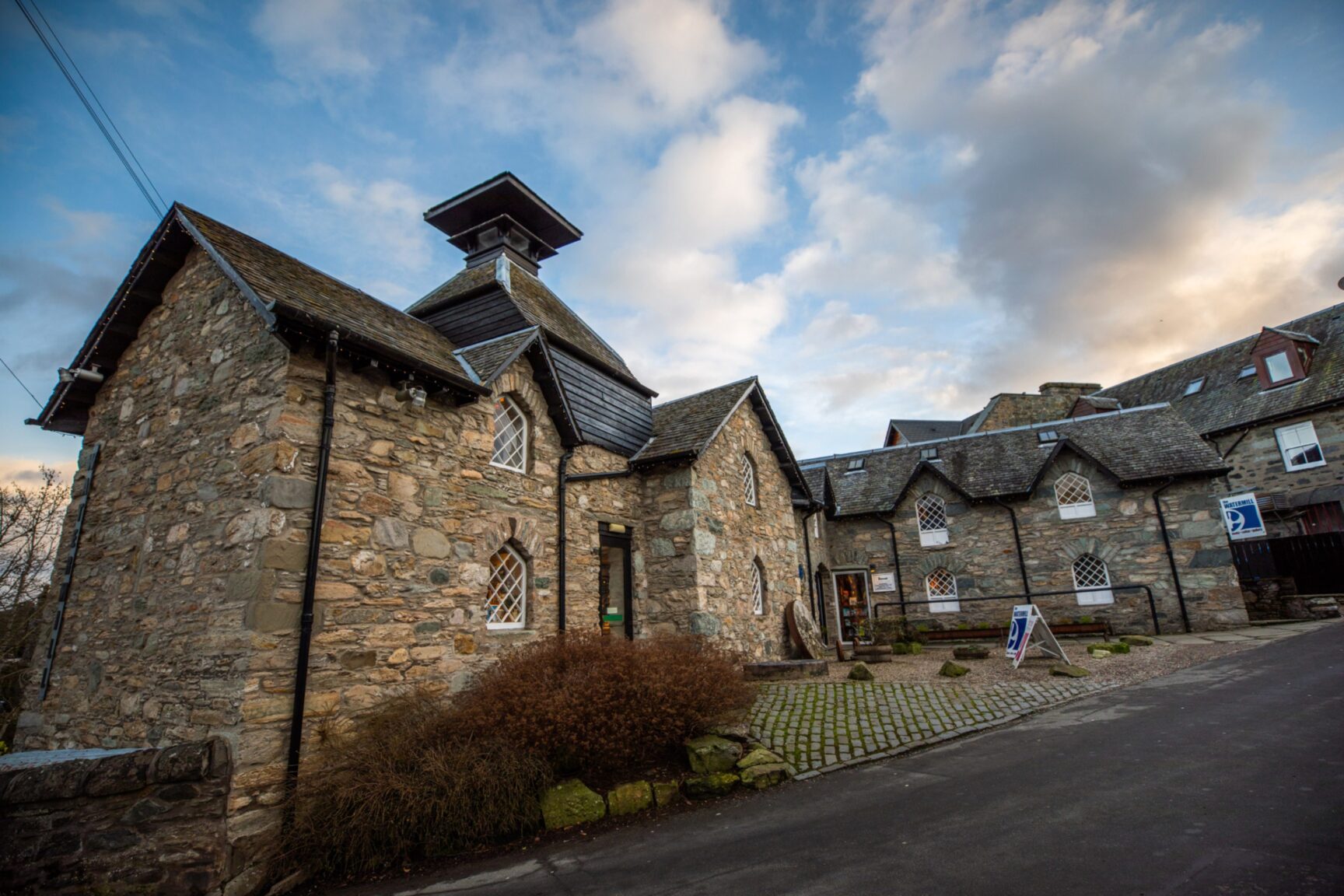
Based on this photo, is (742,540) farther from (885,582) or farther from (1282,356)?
(1282,356)

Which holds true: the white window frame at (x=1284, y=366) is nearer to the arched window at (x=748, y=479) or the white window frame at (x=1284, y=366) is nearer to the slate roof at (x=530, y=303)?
the arched window at (x=748, y=479)

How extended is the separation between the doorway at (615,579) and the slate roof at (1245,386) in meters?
24.0

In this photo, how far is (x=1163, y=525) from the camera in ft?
56.3

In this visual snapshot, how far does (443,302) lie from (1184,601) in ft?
67.4

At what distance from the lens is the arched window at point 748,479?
1470 centimetres

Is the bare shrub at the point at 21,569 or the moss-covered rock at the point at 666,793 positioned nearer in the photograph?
the moss-covered rock at the point at 666,793

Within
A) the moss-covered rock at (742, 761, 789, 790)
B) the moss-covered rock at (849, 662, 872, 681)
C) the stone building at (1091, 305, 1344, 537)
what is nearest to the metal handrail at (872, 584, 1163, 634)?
the stone building at (1091, 305, 1344, 537)

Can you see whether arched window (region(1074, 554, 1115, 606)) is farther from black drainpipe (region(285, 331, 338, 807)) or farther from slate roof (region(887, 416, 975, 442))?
black drainpipe (region(285, 331, 338, 807))

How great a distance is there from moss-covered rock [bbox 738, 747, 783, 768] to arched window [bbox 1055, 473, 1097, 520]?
15.6 metres

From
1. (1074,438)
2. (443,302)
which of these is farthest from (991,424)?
(443,302)

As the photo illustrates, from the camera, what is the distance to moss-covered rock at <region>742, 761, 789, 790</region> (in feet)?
21.5

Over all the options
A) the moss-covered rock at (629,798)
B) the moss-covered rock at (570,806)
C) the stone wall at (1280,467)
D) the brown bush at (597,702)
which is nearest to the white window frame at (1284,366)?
the stone wall at (1280,467)

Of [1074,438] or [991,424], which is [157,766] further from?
[991,424]

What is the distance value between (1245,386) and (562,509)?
27.9 metres
